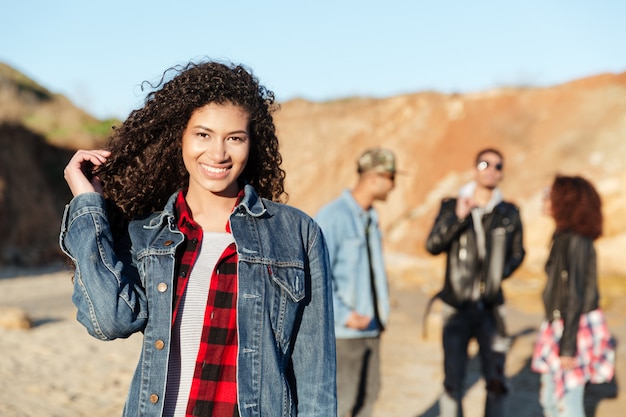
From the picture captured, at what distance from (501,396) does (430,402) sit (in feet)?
7.29

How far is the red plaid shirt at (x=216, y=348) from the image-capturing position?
219 cm

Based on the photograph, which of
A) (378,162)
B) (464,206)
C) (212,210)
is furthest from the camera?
(464,206)

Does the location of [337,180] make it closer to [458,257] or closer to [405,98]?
[405,98]

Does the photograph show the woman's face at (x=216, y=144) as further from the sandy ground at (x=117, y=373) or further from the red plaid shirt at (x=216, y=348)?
the sandy ground at (x=117, y=373)

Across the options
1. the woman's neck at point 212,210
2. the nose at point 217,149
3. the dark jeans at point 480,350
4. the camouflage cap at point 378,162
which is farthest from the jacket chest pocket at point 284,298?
the dark jeans at point 480,350

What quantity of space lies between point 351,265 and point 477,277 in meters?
1.12

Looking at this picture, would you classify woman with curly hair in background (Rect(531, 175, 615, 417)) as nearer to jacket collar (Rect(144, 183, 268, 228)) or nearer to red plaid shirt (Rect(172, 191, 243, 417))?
jacket collar (Rect(144, 183, 268, 228))

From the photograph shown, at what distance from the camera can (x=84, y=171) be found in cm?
235

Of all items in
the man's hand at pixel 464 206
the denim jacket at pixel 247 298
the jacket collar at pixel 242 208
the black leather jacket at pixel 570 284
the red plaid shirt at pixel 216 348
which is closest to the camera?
the denim jacket at pixel 247 298

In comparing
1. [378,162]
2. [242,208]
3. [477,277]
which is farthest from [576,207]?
[242,208]

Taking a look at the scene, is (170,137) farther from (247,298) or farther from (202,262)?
(247,298)

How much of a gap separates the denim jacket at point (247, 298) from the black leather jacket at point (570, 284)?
10.6 feet

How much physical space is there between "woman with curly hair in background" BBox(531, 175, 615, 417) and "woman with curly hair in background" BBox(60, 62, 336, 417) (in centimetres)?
326

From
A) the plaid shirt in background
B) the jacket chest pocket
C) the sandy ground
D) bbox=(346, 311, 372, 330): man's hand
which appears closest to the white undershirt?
the jacket chest pocket
